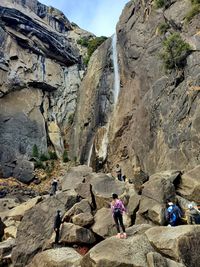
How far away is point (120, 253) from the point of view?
13828 mm

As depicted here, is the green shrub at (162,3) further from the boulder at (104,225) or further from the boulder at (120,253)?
the boulder at (120,253)

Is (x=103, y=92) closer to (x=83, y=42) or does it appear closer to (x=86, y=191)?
(x=86, y=191)

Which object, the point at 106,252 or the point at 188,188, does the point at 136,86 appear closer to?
the point at 188,188

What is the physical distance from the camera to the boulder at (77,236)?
1905cm

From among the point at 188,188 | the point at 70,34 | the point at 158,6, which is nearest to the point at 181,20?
the point at 158,6

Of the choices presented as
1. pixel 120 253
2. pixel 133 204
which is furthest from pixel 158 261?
pixel 133 204

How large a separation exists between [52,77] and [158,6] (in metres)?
24.1

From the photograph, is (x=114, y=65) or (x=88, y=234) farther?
(x=114, y=65)

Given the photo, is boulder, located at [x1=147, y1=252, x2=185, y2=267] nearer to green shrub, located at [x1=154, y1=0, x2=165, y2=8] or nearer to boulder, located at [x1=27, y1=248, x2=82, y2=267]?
boulder, located at [x1=27, y1=248, x2=82, y2=267]

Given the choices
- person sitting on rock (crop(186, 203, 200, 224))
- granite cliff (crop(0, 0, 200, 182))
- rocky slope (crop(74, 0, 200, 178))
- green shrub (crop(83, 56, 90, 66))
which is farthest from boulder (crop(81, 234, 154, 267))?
green shrub (crop(83, 56, 90, 66))

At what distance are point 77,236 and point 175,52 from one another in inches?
752

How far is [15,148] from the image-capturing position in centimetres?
5119

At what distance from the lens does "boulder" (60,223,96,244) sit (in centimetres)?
1905

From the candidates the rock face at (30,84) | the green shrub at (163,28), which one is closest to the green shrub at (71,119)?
the rock face at (30,84)
